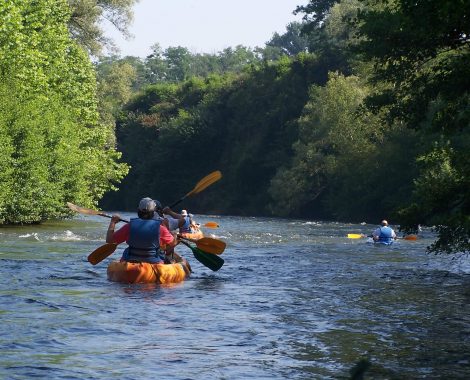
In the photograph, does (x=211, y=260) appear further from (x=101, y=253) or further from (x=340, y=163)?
(x=340, y=163)

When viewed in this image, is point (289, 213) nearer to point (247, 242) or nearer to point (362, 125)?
point (362, 125)

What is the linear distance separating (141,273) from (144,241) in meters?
0.60

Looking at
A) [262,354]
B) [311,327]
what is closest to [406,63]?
[311,327]

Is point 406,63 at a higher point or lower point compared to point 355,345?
higher

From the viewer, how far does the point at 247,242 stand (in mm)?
32562

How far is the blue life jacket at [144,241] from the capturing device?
55.7 feet

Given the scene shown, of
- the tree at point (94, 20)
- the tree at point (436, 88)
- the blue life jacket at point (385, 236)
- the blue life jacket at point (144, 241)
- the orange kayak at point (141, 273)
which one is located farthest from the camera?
the tree at point (94, 20)

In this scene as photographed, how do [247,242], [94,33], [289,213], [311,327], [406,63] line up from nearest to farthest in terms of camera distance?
[311,327]
[406,63]
[247,242]
[94,33]
[289,213]

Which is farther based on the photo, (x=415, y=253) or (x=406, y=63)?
(x=415, y=253)

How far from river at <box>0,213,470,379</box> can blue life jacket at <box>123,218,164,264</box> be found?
74 cm

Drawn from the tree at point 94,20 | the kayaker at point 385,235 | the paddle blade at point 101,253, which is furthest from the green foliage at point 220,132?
the paddle blade at point 101,253

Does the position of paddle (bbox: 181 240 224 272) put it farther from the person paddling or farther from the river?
the person paddling

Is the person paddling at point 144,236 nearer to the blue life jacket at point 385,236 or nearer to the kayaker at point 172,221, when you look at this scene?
the kayaker at point 172,221

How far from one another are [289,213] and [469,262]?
41059mm
